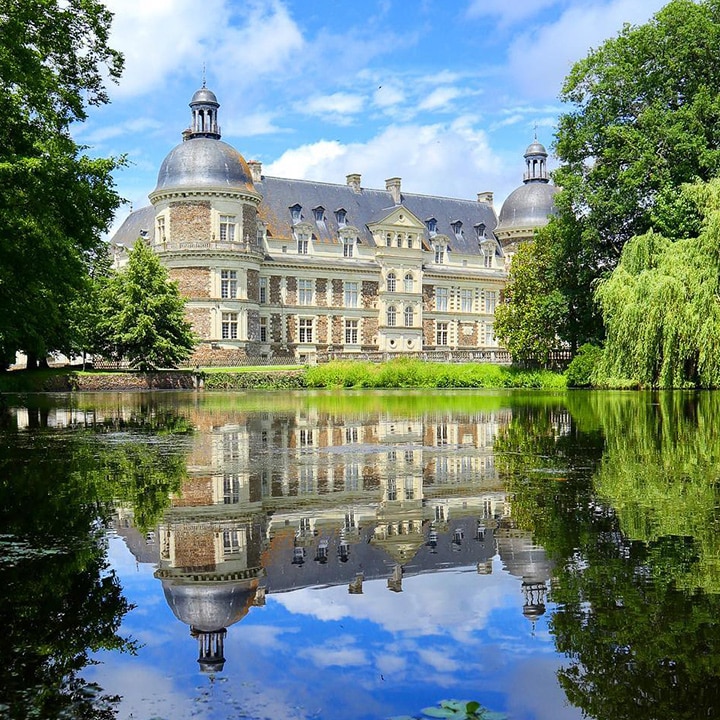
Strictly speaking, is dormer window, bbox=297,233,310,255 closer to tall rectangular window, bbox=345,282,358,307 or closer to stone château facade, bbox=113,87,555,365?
stone château facade, bbox=113,87,555,365

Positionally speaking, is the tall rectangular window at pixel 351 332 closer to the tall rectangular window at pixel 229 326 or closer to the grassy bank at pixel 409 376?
the tall rectangular window at pixel 229 326

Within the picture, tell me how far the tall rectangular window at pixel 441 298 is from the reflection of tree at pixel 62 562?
59.1m

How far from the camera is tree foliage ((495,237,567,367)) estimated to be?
46844 mm

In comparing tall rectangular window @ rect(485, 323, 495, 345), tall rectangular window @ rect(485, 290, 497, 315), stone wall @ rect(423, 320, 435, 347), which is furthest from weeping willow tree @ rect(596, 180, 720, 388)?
tall rectangular window @ rect(485, 290, 497, 315)

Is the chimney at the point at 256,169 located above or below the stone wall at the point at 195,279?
above

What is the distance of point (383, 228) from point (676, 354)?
4199cm

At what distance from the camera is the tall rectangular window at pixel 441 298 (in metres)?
71.4

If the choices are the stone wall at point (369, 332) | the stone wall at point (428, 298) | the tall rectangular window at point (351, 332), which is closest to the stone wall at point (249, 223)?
the tall rectangular window at point (351, 332)

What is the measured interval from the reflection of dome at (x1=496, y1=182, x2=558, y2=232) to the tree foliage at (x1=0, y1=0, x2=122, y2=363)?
182 feet

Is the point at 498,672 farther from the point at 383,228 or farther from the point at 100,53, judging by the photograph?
the point at 383,228

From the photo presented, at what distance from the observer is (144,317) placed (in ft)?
148

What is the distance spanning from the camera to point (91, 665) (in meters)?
4.08

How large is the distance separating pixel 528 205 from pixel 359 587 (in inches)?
2783

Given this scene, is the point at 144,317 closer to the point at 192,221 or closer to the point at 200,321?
the point at 200,321
